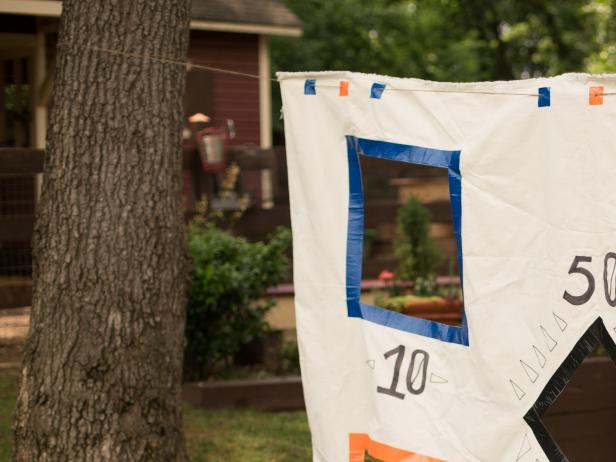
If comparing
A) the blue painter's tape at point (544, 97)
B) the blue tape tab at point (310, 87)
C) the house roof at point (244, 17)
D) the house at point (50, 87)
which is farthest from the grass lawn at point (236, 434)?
the house roof at point (244, 17)

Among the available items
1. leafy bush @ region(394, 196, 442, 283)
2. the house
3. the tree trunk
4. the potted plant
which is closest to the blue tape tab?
the tree trunk

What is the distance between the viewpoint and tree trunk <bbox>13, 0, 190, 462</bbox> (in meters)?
4.22

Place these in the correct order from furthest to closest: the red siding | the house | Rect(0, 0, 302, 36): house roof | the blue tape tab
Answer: the red siding → Rect(0, 0, 302, 36): house roof → the house → the blue tape tab

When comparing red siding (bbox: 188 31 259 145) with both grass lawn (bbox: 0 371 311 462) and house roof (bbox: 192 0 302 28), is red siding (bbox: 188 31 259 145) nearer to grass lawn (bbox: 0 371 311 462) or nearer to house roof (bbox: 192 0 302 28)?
house roof (bbox: 192 0 302 28)

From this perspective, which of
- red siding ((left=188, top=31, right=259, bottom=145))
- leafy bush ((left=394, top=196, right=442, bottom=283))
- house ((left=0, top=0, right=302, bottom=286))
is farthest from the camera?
red siding ((left=188, top=31, right=259, bottom=145))

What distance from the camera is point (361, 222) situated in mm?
3752

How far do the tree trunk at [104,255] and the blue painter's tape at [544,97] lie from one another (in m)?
1.85

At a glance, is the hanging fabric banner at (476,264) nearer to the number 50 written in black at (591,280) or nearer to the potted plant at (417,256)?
the number 50 written in black at (591,280)

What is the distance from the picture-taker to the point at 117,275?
426cm

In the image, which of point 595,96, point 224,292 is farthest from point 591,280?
point 224,292

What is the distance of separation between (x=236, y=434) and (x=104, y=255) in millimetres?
1749

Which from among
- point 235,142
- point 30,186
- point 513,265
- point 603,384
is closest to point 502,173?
point 513,265

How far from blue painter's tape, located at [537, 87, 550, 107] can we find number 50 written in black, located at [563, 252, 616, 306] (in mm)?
551

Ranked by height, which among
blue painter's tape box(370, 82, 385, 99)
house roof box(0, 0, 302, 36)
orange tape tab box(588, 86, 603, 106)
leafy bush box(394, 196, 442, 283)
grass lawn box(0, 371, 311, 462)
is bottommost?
grass lawn box(0, 371, 311, 462)
